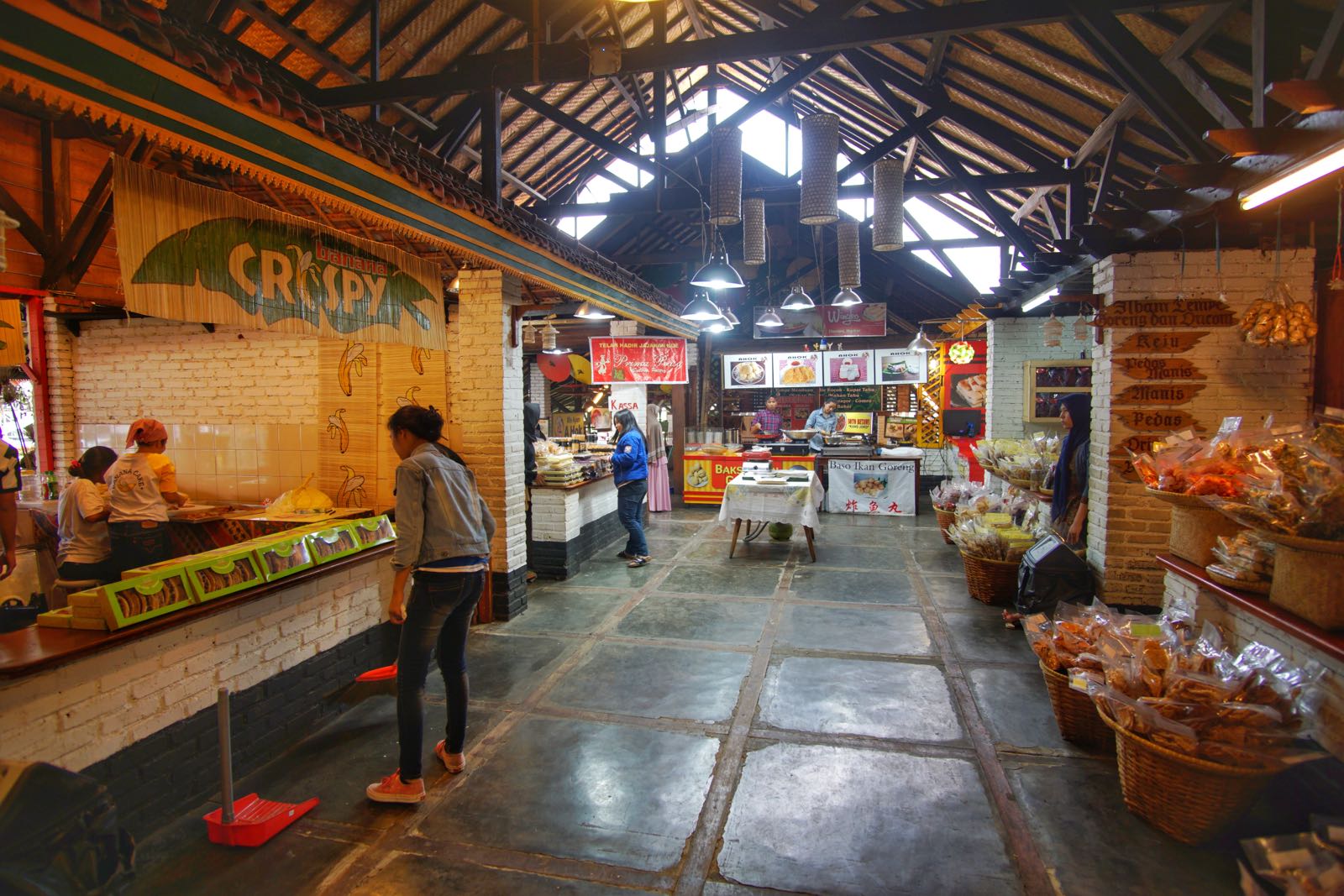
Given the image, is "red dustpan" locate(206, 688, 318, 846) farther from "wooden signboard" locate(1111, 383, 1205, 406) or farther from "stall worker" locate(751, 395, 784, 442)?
"stall worker" locate(751, 395, 784, 442)

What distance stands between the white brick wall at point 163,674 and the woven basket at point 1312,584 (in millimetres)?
5306

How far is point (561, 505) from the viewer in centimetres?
779

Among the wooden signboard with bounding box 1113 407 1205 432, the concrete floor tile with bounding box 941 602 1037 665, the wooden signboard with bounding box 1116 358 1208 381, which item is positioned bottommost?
the concrete floor tile with bounding box 941 602 1037 665

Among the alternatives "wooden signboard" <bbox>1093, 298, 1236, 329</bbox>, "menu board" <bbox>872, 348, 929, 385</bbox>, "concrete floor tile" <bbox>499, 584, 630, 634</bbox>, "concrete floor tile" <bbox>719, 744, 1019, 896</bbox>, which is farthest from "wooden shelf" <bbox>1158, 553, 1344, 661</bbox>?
"menu board" <bbox>872, 348, 929, 385</bbox>

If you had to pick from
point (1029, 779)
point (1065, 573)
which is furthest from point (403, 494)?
point (1065, 573)

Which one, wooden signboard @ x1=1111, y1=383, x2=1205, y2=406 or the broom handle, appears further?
wooden signboard @ x1=1111, y1=383, x2=1205, y2=406

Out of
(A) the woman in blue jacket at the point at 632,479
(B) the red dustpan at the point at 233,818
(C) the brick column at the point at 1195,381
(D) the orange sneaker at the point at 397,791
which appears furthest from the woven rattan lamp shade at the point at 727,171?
(B) the red dustpan at the point at 233,818

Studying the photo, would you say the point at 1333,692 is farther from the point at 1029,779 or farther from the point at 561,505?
the point at 561,505

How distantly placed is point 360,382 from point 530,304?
5.62 feet

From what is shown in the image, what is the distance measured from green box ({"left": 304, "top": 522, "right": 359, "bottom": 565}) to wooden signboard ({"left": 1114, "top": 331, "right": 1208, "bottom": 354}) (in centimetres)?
620

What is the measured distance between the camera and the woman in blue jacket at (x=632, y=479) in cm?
862

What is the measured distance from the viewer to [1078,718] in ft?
12.8

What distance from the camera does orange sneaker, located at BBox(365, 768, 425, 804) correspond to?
344 cm

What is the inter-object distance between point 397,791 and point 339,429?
3.65m
